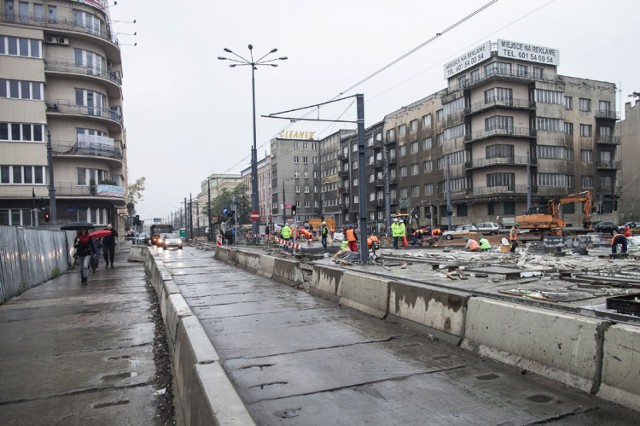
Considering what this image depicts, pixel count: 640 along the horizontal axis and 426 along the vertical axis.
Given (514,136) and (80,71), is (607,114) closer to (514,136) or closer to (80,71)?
(514,136)

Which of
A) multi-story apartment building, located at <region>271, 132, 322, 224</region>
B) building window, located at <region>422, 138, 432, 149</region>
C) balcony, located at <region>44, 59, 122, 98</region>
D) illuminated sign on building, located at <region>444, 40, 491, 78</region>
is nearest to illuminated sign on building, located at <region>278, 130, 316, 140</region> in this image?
multi-story apartment building, located at <region>271, 132, 322, 224</region>

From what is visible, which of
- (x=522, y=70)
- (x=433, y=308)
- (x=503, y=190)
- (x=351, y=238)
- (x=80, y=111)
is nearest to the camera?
(x=433, y=308)

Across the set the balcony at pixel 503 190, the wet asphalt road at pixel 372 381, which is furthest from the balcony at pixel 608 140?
the wet asphalt road at pixel 372 381

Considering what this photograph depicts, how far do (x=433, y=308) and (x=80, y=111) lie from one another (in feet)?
132

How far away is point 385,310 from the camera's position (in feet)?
23.7

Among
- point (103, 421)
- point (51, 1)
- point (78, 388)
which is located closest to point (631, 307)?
point (103, 421)

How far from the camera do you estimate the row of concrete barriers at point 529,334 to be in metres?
3.63

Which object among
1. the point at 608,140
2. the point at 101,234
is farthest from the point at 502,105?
the point at 101,234

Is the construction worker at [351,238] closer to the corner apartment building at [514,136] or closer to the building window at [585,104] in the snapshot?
the corner apartment building at [514,136]

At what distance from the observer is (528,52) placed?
177 ft

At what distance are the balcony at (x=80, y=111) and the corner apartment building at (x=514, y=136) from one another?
3401cm

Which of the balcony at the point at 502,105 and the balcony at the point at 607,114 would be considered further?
the balcony at the point at 607,114

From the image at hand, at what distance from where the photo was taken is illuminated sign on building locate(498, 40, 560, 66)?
52688 mm

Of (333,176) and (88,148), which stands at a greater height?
(333,176)
